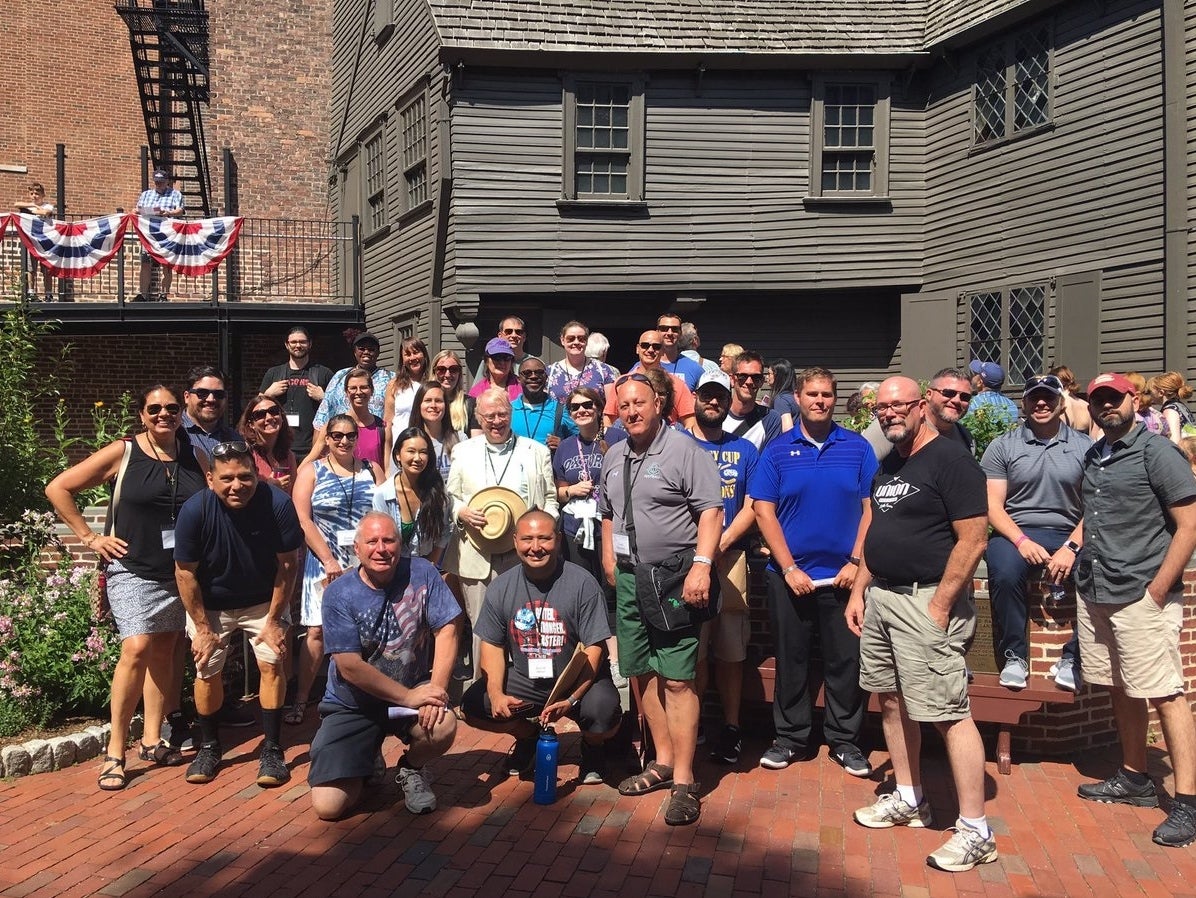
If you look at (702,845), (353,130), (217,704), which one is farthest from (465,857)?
(353,130)

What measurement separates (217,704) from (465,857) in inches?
71.4

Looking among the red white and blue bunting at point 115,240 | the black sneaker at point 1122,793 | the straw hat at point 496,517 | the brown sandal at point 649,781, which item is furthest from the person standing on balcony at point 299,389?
the black sneaker at point 1122,793

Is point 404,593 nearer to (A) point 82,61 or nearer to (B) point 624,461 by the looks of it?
(B) point 624,461

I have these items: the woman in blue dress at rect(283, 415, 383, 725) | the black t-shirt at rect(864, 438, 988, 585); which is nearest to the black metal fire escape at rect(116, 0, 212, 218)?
the woman in blue dress at rect(283, 415, 383, 725)

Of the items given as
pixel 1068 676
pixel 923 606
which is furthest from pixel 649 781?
pixel 1068 676

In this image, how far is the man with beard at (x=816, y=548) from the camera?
524 centimetres

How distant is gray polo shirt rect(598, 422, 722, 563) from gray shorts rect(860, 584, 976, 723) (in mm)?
935

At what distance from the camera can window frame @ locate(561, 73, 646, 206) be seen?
43.8 ft

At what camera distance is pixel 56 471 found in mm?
7703

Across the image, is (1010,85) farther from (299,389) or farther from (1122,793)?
(1122,793)

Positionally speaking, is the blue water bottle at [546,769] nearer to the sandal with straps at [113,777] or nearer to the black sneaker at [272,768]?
the black sneaker at [272,768]

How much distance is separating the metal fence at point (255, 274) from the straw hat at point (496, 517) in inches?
411

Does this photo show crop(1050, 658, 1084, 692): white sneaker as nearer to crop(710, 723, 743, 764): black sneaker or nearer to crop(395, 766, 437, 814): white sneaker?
crop(710, 723, 743, 764): black sneaker

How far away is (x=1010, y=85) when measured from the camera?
12375mm
